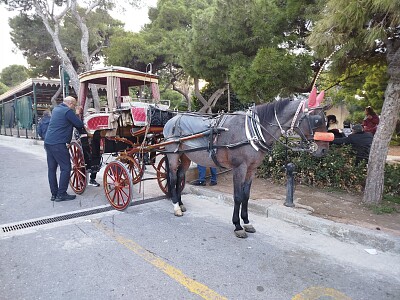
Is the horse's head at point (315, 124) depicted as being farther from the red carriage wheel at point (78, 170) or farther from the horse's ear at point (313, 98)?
the red carriage wheel at point (78, 170)

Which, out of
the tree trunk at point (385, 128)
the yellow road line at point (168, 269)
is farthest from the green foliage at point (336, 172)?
the yellow road line at point (168, 269)

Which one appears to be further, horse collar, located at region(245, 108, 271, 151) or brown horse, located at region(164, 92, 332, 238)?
horse collar, located at region(245, 108, 271, 151)

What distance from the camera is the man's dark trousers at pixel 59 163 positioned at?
5457 mm

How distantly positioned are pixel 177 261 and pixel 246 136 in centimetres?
184

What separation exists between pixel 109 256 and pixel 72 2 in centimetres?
1655

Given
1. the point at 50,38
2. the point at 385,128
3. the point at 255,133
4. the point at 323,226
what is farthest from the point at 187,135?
the point at 50,38

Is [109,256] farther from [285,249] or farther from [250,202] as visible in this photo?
[250,202]

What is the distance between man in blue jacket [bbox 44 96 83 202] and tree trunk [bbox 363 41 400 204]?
17.8 feet

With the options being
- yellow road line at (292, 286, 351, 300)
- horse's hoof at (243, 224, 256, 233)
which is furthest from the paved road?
horse's hoof at (243, 224, 256, 233)

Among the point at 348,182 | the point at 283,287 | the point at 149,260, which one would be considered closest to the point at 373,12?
the point at 348,182

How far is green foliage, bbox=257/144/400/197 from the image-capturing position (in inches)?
224

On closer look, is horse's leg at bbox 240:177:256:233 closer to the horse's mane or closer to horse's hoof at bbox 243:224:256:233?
horse's hoof at bbox 243:224:256:233

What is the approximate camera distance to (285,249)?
3.63 m

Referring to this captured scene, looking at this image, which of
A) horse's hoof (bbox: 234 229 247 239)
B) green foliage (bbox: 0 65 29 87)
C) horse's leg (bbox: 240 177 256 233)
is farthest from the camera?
green foliage (bbox: 0 65 29 87)
